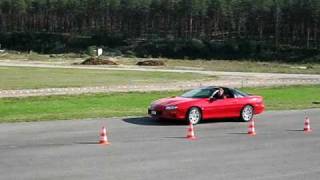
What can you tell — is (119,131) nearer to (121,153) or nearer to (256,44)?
(121,153)

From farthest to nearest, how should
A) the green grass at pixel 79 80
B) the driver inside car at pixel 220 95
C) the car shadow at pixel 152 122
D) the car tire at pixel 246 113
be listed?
1. the green grass at pixel 79 80
2. the car tire at pixel 246 113
3. the driver inside car at pixel 220 95
4. the car shadow at pixel 152 122

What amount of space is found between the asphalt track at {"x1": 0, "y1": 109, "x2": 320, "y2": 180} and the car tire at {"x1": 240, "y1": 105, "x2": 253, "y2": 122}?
152cm

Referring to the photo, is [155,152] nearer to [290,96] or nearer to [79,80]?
[290,96]

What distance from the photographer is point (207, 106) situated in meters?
22.2

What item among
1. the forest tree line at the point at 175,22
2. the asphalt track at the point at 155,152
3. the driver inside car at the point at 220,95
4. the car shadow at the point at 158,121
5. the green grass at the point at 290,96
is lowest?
the green grass at the point at 290,96

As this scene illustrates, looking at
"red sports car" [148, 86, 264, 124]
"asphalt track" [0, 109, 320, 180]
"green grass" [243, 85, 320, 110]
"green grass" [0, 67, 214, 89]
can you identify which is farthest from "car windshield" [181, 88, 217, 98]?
"green grass" [0, 67, 214, 89]

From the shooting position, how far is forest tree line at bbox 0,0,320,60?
4766 inches

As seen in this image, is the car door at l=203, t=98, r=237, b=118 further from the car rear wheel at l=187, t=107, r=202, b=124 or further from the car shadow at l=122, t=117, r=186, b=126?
the car shadow at l=122, t=117, r=186, b=126

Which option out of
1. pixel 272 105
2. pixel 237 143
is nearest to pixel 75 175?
pixel 237 143

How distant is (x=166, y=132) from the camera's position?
1900cm

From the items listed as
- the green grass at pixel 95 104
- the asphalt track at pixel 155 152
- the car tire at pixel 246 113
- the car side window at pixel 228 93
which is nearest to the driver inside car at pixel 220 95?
the car side window at pixel 228 93

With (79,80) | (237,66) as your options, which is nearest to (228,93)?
(79,80)

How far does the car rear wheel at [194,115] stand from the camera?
71.7 ft

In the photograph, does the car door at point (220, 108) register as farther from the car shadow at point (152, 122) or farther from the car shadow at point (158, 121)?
the car shadow at point (152, 122)
